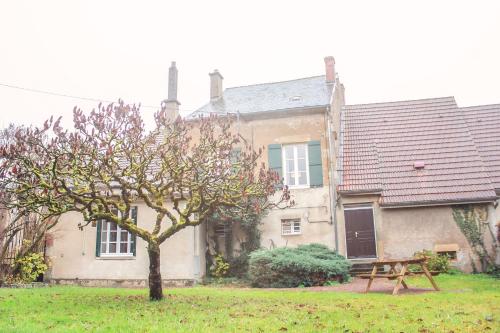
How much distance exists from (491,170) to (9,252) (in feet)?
59.4

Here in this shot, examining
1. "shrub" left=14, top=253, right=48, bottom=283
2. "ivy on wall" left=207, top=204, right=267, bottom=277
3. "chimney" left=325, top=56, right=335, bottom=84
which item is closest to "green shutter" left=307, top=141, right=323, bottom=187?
"ivy on wall" left=207, top=204, right=267, bottom=277

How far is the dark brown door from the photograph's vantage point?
1764 centimetres

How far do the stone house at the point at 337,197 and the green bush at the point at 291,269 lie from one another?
2.58 metres

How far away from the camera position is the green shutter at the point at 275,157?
18.5 meters

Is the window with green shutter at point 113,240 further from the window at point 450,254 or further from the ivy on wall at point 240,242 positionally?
the window at point 450,254

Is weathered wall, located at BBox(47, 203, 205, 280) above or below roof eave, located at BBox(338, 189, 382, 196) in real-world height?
below

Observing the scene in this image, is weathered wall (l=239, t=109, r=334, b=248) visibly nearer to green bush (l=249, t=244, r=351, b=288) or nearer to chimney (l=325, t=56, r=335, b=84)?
green bush (l=249, t=244, r=351, b=288)

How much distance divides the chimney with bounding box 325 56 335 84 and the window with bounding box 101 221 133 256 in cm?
1086

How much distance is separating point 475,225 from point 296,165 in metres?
6.79

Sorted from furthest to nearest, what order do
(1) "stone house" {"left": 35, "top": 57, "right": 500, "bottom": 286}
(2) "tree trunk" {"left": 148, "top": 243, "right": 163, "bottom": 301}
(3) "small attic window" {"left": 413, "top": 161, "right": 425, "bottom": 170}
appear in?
(3) "small attic window" {"left": 413, "top": 161, "right": 425, "bottom": 170} < (1) "stone house" {"left": 35, "top": 57, "right": 500, "bottom": 286} < (2) "tree trunk" {"left": 148, "top": 243, "right": 163, "bottom": 301}

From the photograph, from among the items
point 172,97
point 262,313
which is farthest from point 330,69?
point 262,313

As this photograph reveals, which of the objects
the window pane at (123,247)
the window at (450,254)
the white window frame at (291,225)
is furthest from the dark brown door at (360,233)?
the window pane at (123,247)

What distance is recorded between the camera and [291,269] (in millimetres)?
14430

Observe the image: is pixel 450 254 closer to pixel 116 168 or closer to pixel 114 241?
pixel 114 241
